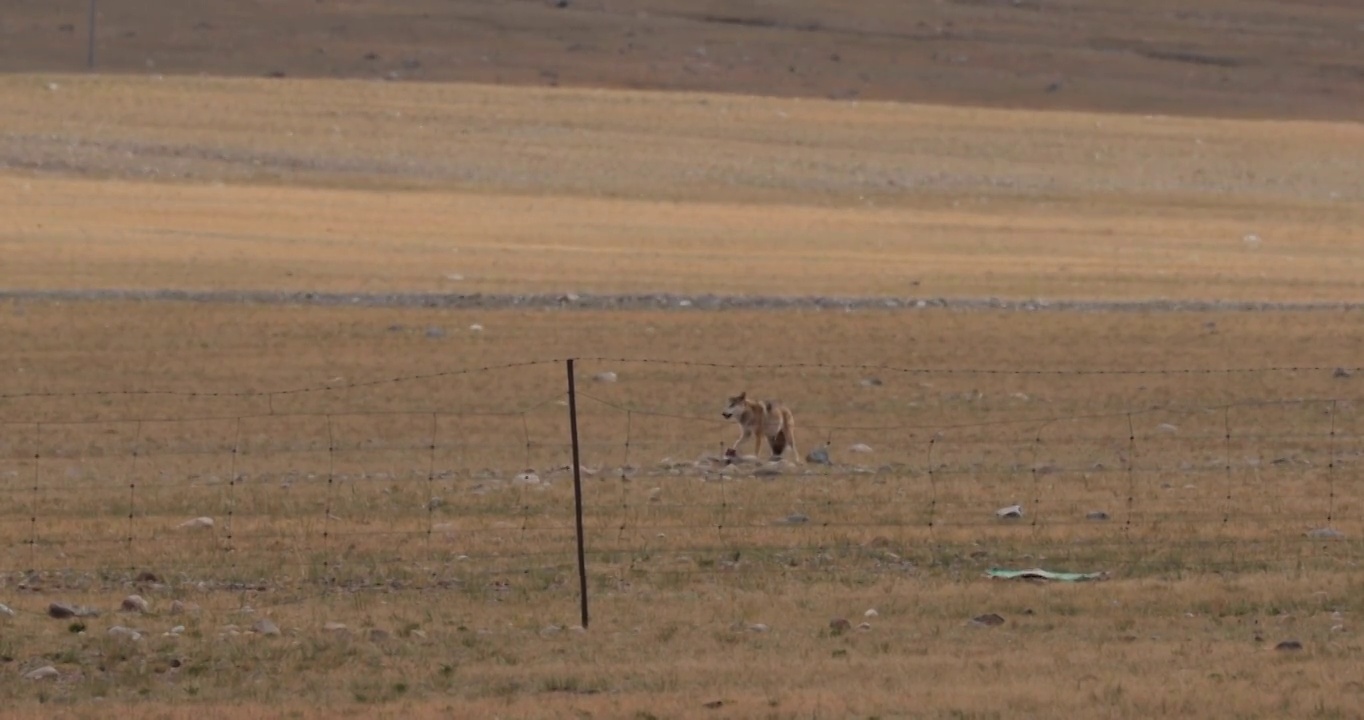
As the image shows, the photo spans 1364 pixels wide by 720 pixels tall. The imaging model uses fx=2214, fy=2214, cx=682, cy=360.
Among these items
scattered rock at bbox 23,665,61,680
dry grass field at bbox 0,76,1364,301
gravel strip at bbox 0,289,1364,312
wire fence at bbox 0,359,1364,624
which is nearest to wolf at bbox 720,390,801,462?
wire fence at bbox 0,359,1364,624

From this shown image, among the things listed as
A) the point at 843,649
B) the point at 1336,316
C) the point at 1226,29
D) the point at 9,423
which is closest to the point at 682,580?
the point at 843,649

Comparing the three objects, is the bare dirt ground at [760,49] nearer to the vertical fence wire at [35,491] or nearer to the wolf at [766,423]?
the vertical fence wire at [35,491]

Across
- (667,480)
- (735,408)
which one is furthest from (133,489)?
(735,408)

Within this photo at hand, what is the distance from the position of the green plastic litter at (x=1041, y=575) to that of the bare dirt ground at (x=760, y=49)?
180 ft

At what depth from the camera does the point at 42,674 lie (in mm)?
9703

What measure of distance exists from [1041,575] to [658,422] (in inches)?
363

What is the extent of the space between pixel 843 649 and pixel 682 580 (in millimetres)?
2206

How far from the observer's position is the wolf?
714 inches

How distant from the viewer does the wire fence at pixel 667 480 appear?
13047 mm

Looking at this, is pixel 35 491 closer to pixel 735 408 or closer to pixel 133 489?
pixel 133 489

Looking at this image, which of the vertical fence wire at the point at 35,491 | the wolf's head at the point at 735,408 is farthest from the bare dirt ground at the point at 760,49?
the wolf's head at the point at 735,408

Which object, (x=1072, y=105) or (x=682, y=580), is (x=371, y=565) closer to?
(x=682, y=580)

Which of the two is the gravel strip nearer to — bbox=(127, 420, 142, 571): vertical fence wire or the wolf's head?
bbox=(127, 420, 142, 571): vertical fence wire

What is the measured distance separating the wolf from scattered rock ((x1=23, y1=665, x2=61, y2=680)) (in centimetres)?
882
